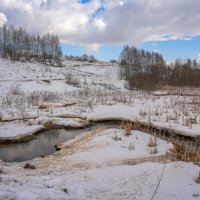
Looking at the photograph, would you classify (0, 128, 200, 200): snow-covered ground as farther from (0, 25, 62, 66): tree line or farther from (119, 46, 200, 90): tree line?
(0, 25, 62, 66): tree line

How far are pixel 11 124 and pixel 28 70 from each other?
32.3 m

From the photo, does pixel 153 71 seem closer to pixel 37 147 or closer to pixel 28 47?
pixel 28 47

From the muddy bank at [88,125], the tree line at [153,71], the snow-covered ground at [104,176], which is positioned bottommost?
the snow-covered ground at [104,176]

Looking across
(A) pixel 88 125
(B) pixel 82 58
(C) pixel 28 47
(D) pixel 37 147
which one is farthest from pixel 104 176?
(B) pixel 82 58

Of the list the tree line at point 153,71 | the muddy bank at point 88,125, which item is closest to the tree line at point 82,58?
the tree line at point 153,71

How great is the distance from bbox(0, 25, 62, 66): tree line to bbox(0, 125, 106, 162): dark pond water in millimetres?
43908

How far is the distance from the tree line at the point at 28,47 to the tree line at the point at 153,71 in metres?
16.6

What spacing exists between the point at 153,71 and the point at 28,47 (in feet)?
97.6

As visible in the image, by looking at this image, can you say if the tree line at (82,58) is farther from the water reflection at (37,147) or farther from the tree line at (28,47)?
the water reflection at (37,147)

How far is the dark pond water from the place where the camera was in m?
8.97

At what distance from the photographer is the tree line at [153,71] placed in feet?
136

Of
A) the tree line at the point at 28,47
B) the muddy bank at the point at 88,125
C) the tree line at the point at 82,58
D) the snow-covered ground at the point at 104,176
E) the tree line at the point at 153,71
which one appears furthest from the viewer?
the tree line at the point at 82,58

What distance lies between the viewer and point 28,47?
62.0 metres

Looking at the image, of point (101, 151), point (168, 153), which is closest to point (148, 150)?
point (168, 153)
